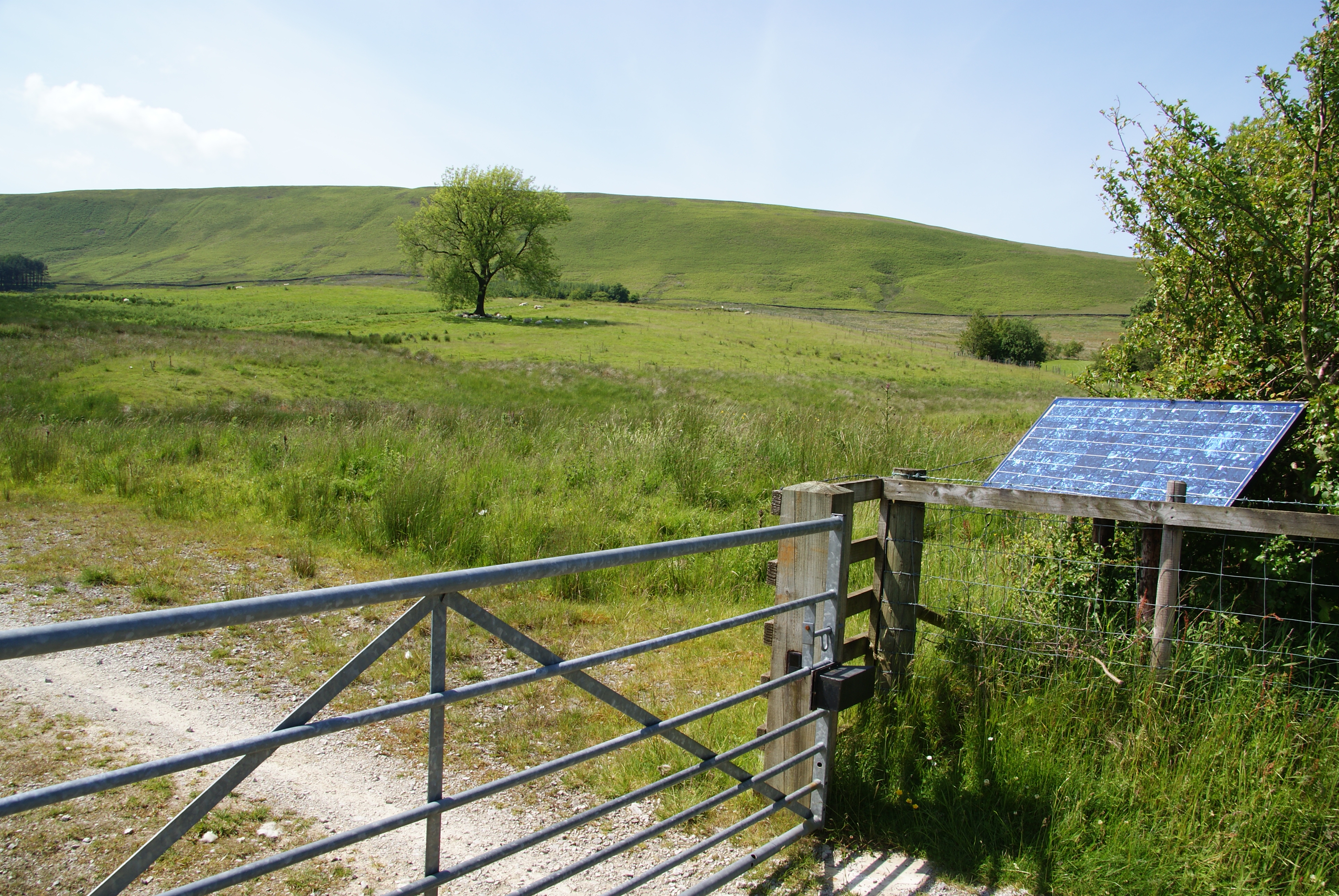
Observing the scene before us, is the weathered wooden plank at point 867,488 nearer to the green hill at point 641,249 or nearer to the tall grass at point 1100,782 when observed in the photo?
the tall grass at point 1100,782

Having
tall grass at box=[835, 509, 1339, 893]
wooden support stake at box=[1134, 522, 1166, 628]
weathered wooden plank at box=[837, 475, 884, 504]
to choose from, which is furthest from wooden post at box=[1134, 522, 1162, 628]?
weathered wooden plank at box=[837, 475, 884, 504]

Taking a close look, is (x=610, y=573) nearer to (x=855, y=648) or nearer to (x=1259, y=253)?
(x=855, y=648)

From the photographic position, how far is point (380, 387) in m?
26.2

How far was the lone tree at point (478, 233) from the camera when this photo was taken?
62.6 m

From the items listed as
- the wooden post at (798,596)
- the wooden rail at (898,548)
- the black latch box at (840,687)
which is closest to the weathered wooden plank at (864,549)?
the wooden rail at (898,548)

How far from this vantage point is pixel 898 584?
4.47 metres

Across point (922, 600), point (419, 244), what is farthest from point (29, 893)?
point (419, 244)

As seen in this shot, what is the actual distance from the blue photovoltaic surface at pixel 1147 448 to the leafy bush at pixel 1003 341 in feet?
195

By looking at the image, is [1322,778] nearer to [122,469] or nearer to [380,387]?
[122,469]

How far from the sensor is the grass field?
3631mm

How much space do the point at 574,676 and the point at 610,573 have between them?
5242 millimetres

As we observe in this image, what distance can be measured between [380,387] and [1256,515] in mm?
25474

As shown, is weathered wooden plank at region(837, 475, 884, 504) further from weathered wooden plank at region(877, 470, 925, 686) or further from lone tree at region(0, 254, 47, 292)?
lone tree at region(0, 254, 47, 292)

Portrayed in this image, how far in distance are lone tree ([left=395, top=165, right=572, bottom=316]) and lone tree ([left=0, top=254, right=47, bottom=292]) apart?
70068mm
